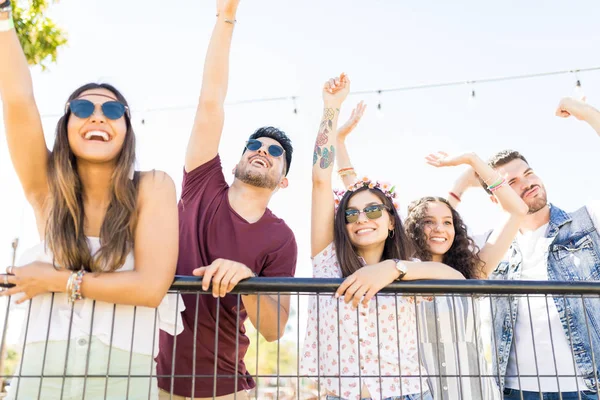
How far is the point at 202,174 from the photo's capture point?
3.46 m

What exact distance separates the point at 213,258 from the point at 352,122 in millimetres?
1764

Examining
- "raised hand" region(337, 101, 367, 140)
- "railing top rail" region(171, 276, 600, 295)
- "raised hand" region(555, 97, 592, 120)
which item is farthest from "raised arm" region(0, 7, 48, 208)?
"raised hand" region(555, 97, 592, 120)

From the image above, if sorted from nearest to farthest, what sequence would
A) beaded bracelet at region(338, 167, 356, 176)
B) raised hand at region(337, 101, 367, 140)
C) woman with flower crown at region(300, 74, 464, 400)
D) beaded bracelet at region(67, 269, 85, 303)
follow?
beaded bracelet at region(67, 269, 85, 303) → woman with flower crown at region(300, 74, 464, 400) → beaded bracelet at region(338, 167, 356, 176) → raised hand at region(337, 101, 367, 140)

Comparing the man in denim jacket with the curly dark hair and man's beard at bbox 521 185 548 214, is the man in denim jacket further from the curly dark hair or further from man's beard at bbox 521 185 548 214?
the curly dark hair

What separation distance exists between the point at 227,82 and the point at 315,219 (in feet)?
3.01

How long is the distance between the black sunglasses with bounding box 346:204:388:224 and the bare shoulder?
3.61 ft

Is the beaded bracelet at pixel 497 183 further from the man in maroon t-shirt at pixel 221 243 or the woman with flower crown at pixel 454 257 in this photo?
the man in maroon t-shirt at pixel 221 243

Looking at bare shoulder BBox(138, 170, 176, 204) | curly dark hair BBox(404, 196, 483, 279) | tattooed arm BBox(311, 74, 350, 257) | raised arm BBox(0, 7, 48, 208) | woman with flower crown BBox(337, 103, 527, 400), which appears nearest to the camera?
raised arm BBox(0, 7, 48, 208)

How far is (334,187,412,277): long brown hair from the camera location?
3.11 metres

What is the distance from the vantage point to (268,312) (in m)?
2.86

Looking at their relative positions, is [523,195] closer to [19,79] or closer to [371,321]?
[371,321]

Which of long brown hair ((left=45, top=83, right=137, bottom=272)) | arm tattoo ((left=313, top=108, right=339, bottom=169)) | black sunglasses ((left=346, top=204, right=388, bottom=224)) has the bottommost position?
long brown hair ((left=45, top=83, right=137, bottom=272))

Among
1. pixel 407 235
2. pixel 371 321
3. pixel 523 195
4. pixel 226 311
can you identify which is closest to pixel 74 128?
pixel 226 311

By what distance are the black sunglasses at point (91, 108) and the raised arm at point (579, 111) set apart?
303 cm
